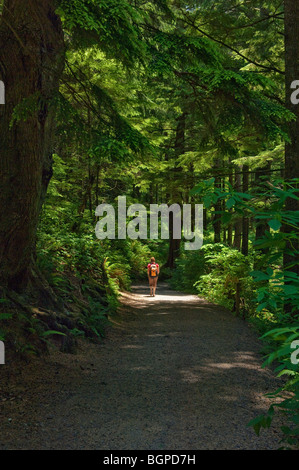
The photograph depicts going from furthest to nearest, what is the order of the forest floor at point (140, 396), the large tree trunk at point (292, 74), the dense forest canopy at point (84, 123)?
the large tree trunk at point (292, 74), the dense forest canopy at point (84, 123), the forest floor at point (140, 396)

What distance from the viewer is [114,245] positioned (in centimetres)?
2045

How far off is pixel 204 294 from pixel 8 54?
39.6ft

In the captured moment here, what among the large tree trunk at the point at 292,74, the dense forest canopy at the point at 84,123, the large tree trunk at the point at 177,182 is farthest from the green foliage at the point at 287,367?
the large tree trunk at the point at 177,182

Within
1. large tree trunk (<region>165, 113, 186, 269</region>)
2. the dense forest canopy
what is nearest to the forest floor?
the dense forest canopy

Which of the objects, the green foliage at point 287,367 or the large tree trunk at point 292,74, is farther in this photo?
the large tree trunk at point 292,74

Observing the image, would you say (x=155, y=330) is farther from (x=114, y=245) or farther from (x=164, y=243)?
(x=164, y=243)

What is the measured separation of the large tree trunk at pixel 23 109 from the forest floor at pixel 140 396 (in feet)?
6.89

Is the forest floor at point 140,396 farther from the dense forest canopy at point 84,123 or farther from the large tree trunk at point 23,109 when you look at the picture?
the large tree trunk at point 23,109

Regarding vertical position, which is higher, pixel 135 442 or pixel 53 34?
pixel 53 34

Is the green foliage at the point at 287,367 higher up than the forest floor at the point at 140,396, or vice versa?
the green foliage at the point at 287,367

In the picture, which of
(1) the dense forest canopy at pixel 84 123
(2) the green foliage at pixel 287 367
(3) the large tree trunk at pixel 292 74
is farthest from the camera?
(3) the large tree trunk at pixel 292 74

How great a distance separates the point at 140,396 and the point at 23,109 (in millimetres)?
4410

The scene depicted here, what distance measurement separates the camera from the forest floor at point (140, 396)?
3881 mm
